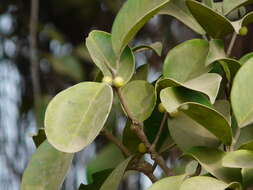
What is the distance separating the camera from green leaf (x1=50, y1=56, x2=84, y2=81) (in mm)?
1771

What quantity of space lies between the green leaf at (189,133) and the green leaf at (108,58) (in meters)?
0.06

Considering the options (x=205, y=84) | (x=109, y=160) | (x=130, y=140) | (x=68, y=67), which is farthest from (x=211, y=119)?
(x=68, y=67)

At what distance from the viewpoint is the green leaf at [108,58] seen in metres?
0.59

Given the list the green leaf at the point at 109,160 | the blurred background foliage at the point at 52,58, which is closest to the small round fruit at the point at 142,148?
the green leaf at the point at 109,160

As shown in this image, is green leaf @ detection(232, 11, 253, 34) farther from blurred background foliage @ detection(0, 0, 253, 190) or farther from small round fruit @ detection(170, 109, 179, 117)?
blurred background foliage @ detection(0, 0, 253, 190)

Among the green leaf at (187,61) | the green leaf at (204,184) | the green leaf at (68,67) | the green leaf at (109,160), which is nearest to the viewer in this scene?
the green leaf at (204,184)

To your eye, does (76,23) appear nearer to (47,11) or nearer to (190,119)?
(47,11)

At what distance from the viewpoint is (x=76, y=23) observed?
2.01m

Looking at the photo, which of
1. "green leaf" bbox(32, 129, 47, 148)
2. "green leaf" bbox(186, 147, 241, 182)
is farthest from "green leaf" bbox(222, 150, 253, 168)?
"green leaf" bbox(32, 129, 47, 148)

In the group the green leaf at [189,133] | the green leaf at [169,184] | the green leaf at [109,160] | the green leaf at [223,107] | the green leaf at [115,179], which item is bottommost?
the green leaf at [109,160]

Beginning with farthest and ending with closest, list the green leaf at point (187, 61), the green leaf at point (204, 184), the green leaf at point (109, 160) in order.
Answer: the green leaf at point (109, 160) < the green leaf at point (187, 61) < the green leaf at point (204, 184)

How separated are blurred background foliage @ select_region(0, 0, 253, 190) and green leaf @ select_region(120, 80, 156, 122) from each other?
1036 millimetres

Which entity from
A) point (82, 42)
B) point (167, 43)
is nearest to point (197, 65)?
point (167, 43)

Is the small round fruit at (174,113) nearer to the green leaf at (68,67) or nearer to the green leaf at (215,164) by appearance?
the green leaf at (215,164)
